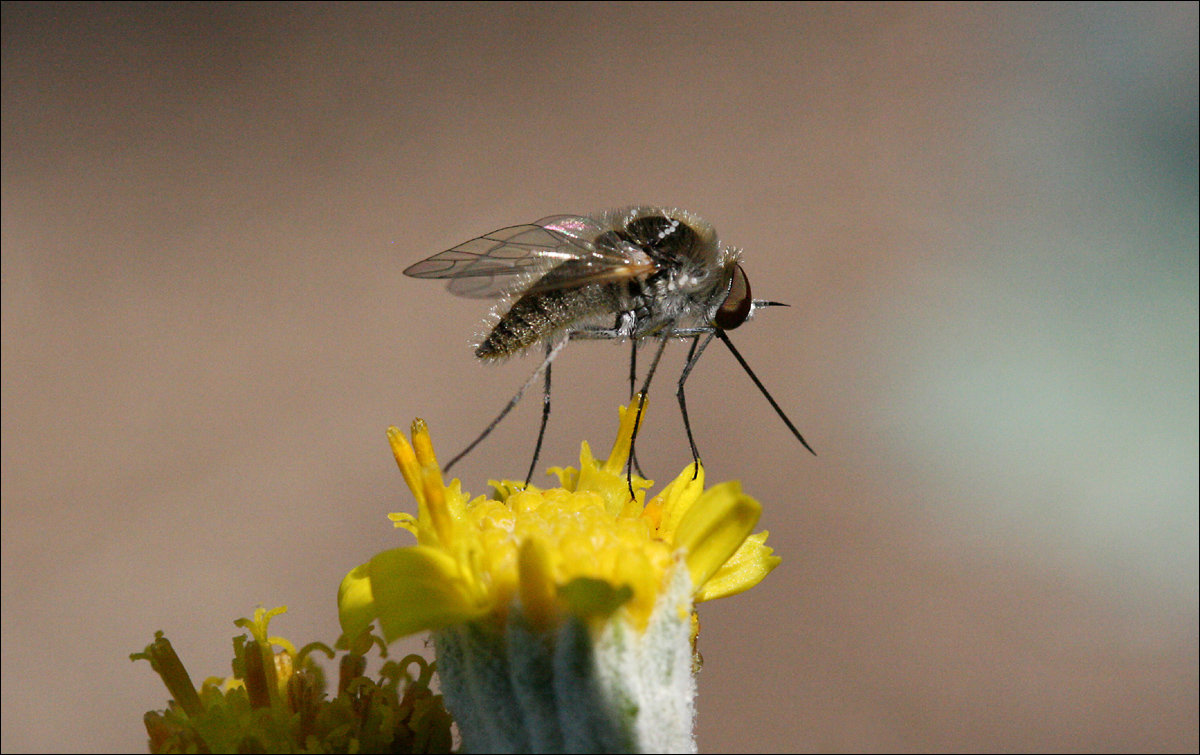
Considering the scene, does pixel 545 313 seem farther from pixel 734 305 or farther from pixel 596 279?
pixel 734 305

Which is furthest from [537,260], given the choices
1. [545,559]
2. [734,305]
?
[545,559]

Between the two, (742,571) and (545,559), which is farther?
(742,571)

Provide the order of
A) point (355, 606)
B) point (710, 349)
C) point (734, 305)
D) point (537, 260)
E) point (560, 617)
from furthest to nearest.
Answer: point (710, 349) → point (734, 305) → point (537, 260) → point (355, 606) → point (560, 617)

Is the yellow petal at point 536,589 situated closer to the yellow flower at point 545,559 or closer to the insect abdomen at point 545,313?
the yellow flower at point 545,559

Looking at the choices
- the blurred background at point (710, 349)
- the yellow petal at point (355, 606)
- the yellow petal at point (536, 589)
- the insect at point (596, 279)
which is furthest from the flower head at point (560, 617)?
the blurred background at point (710, 349)

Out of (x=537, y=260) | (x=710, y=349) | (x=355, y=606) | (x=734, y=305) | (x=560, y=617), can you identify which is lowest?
(x=560, y=617)

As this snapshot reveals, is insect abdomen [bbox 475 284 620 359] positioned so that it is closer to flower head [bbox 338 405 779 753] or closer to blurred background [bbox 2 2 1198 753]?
flower head [bbox 338 405 779 753]

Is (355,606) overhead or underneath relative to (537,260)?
underneath
